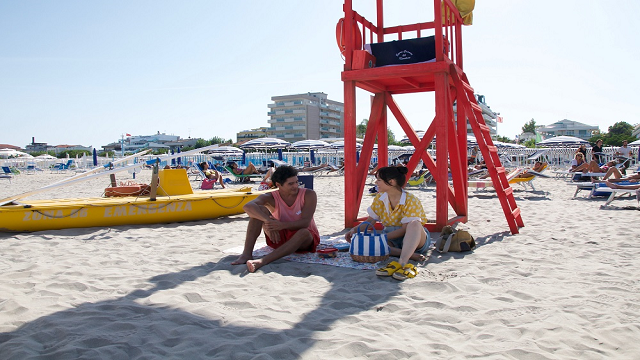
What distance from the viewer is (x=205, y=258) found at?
187 inches

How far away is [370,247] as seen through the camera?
13.8ft

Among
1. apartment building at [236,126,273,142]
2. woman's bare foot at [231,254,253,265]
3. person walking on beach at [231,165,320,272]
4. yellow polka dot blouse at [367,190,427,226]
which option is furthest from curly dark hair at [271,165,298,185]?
apartment building at [236,126,273,142]

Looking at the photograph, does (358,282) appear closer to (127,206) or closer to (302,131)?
(127,206)

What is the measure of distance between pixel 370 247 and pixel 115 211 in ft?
13.8

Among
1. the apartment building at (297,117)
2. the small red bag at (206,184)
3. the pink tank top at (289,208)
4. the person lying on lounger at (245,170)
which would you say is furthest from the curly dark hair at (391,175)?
the apartment building at (297,117)

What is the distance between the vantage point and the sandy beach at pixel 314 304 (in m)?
2.47

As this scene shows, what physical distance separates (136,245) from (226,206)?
2.18 metres

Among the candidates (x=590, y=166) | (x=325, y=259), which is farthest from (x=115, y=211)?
(x=590, y=166)

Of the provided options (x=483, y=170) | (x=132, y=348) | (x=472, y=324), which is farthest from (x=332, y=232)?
(x=483, y=170)

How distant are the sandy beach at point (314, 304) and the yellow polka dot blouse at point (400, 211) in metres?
0.48

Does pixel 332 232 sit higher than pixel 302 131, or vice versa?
pixel 302 131

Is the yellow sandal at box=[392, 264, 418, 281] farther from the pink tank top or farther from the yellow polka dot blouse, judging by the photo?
the pink tank top

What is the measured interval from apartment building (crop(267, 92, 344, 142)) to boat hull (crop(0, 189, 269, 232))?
94.1 m

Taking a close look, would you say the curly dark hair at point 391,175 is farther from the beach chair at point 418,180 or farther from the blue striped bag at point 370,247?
the beach chair at point 418,180
